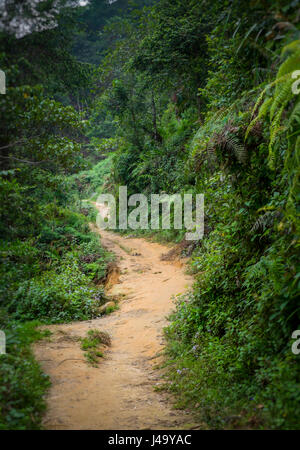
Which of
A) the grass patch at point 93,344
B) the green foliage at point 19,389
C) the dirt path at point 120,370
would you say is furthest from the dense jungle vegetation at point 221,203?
the grass patch at point 93,344

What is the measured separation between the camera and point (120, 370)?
209 inches

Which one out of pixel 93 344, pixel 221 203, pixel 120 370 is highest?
pixel 221 203

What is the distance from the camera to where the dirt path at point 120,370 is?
3.53 meters

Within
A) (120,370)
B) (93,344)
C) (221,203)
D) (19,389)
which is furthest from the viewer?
(221,203)

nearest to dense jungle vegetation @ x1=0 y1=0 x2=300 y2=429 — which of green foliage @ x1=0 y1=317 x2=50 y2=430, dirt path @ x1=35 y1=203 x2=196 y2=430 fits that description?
green foliage @ x1=0 y1=317 x2=50 y2=430

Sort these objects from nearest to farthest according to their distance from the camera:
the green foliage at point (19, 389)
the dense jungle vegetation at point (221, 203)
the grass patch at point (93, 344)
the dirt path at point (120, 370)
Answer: the green foliage at point (19, 389) → the dense jungle vegetation at point (221, 203) → the dirt path at point (120, 370) → the grass patch at point (93, 344)

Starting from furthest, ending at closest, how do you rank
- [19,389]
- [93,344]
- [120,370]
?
[93,344], [120,370], [19,389]

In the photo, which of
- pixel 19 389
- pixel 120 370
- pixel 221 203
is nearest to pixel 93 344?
pixel 120 370

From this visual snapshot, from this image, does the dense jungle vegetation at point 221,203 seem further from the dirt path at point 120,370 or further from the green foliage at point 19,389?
the dirt path at point 120,370

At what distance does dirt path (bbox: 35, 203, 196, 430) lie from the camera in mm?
3531

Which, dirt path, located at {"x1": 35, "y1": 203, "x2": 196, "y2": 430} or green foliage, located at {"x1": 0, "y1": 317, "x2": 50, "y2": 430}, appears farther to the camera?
dirt path, located at {"x1": 35, "y1": 203, "x2": 196, "y2": 430}

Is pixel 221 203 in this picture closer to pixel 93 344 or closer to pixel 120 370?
pixel 120 370

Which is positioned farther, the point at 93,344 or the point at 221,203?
the point at 221,203

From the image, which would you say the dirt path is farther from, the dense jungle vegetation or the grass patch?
the dense jungle vegetation
